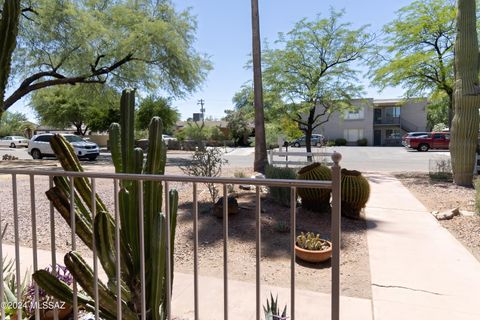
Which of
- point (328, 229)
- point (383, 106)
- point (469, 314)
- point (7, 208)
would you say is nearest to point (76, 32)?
point (7, 208)

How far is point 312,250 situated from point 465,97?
8.21m

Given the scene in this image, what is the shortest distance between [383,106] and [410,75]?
3089cm

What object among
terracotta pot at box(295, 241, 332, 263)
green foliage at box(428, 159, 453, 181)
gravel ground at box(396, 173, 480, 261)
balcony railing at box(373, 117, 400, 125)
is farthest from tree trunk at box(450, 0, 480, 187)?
balcony railing at box(373, 117, 400, 125)

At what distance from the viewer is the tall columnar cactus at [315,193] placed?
641cm

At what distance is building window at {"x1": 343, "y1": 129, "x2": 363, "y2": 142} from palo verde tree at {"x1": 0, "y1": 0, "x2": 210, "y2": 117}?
2654 centimetres

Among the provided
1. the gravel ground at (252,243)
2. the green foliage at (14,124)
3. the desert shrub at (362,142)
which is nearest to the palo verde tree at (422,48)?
the gravel ground at (252,243)

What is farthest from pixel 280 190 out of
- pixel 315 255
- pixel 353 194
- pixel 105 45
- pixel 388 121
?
pixel 388 121

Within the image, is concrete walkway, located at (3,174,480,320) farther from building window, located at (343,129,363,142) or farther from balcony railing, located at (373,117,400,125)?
balcony railing, located at (373,117,400,125)

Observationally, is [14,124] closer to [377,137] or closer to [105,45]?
[105,45]

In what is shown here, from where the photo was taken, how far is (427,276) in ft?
13.1

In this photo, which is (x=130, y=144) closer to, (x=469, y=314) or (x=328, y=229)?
(x=469, y=314)

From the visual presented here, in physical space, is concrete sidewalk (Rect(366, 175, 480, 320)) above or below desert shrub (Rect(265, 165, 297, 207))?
below

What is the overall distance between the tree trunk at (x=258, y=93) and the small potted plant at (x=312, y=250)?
7253 millimetres

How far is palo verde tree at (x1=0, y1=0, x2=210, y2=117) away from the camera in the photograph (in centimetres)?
1650
